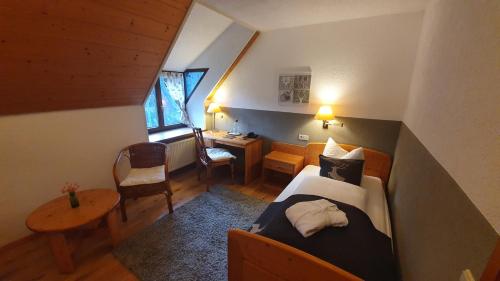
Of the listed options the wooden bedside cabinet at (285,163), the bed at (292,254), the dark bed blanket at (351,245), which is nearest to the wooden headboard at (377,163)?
the wooden bedside cabinet at (285,163)

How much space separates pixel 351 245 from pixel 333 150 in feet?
5.03

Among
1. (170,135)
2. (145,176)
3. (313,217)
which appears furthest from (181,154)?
(313,217)

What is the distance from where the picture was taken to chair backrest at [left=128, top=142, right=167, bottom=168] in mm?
2785

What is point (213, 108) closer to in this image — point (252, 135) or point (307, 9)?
point (252, 135)

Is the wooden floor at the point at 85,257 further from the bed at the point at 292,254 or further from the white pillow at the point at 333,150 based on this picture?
the white pillow at the point at 333,150

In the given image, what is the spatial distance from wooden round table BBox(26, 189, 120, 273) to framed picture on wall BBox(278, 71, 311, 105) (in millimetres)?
2532

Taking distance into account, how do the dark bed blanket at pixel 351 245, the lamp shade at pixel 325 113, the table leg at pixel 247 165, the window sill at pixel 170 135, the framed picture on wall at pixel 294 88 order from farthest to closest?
the window sill at pixel 170 135 < the table leg at pixel 247 165 < the framed picture on wall at pixel 294 88 < the lamp shade at pixel 325 113 < the dark bed blanket at pixel 351 245

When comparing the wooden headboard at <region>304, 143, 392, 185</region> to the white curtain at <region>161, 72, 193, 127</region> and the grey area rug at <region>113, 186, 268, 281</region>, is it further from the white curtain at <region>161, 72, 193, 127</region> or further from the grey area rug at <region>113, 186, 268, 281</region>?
the white curtain at <region>161, 72, 193, 127</region>

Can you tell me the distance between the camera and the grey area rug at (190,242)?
1.78m

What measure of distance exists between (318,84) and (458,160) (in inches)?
87.2

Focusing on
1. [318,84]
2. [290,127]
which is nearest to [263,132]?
[290,127]

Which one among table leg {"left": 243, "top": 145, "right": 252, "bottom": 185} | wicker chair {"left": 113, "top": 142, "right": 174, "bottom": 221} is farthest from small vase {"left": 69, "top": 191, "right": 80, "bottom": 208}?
table leg {"left": 243, "top": 145, "right": 252, "bottom": 185}

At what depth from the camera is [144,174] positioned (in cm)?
255

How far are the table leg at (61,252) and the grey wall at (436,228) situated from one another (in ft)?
8.23
